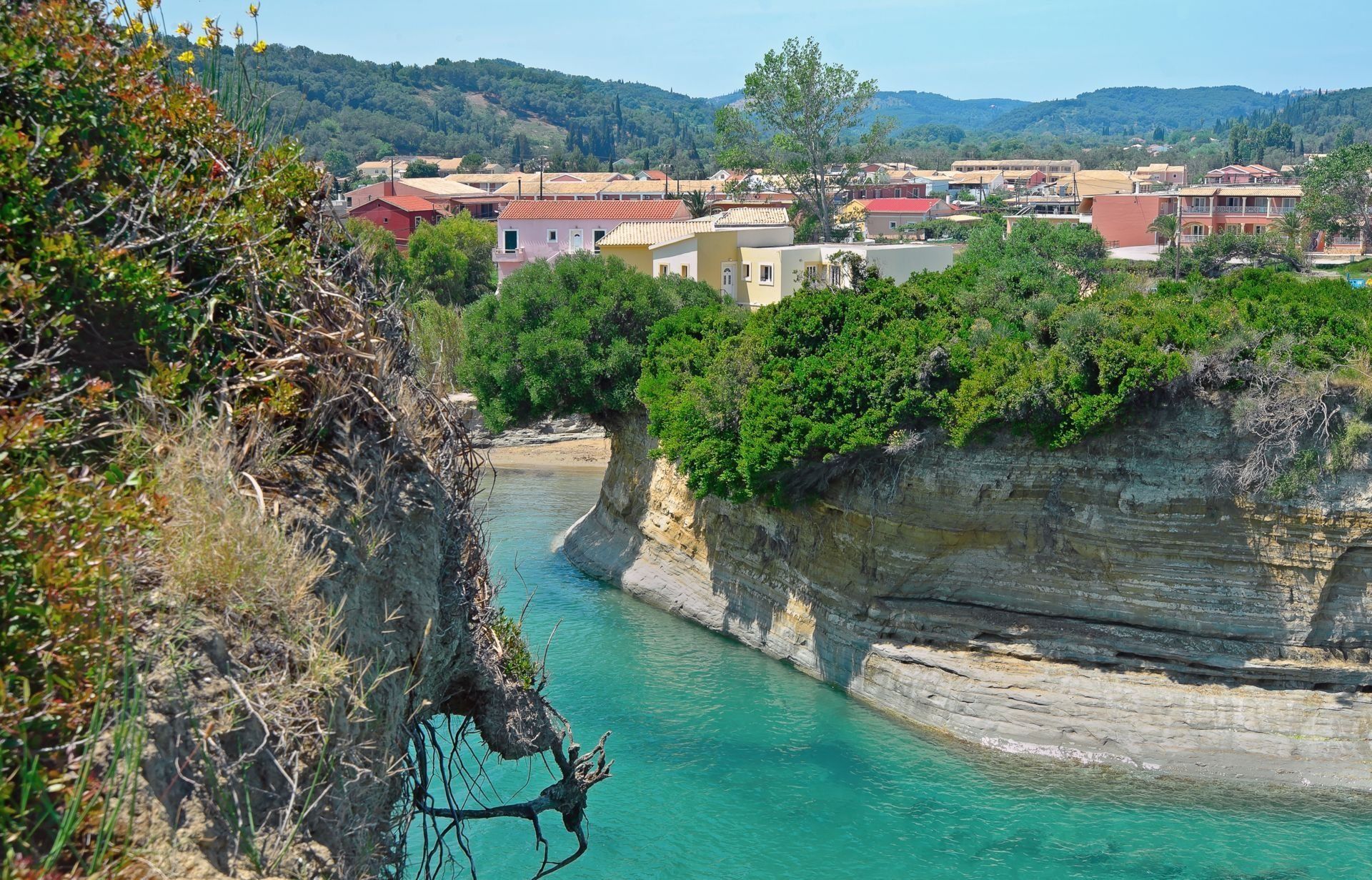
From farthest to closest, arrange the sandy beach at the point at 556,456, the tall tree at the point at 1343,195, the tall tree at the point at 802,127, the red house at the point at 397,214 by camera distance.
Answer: the red house at the point at 397,214, the tall tree at the point at 1343,195, the tall tree at the point at 802,127, the sandy beach at the point at 556,456

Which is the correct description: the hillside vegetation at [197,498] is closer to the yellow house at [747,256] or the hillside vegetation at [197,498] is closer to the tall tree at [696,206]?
the yellow house at [747,256]

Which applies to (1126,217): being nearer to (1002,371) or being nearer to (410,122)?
(1002,371)

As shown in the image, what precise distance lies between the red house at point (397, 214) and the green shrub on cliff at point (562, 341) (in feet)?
112

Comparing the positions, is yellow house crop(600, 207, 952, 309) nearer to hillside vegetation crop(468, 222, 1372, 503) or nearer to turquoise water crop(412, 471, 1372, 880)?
hillside vegetation crop(468, 222, 1372, 503)

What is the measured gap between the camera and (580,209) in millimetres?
53719

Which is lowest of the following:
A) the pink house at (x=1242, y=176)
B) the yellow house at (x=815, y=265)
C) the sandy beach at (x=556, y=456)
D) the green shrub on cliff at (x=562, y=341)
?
the sandy beach at (x=556, y=456)

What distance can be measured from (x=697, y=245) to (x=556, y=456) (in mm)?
9247

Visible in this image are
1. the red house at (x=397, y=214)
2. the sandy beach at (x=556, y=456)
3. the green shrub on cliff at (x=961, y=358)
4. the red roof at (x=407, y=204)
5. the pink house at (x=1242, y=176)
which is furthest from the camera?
the pink house at (x=1242, y=176)

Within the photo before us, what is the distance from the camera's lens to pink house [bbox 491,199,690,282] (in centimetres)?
5309

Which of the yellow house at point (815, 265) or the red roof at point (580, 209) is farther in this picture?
the red roof at point (580, 209)

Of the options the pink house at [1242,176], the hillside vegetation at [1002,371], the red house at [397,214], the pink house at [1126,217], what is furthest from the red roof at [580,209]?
the pink house at [1242,176]

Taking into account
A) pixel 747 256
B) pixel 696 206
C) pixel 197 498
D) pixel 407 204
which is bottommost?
pixel 197 498

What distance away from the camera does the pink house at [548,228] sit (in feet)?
174

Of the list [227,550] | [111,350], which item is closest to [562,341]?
[111,350]
